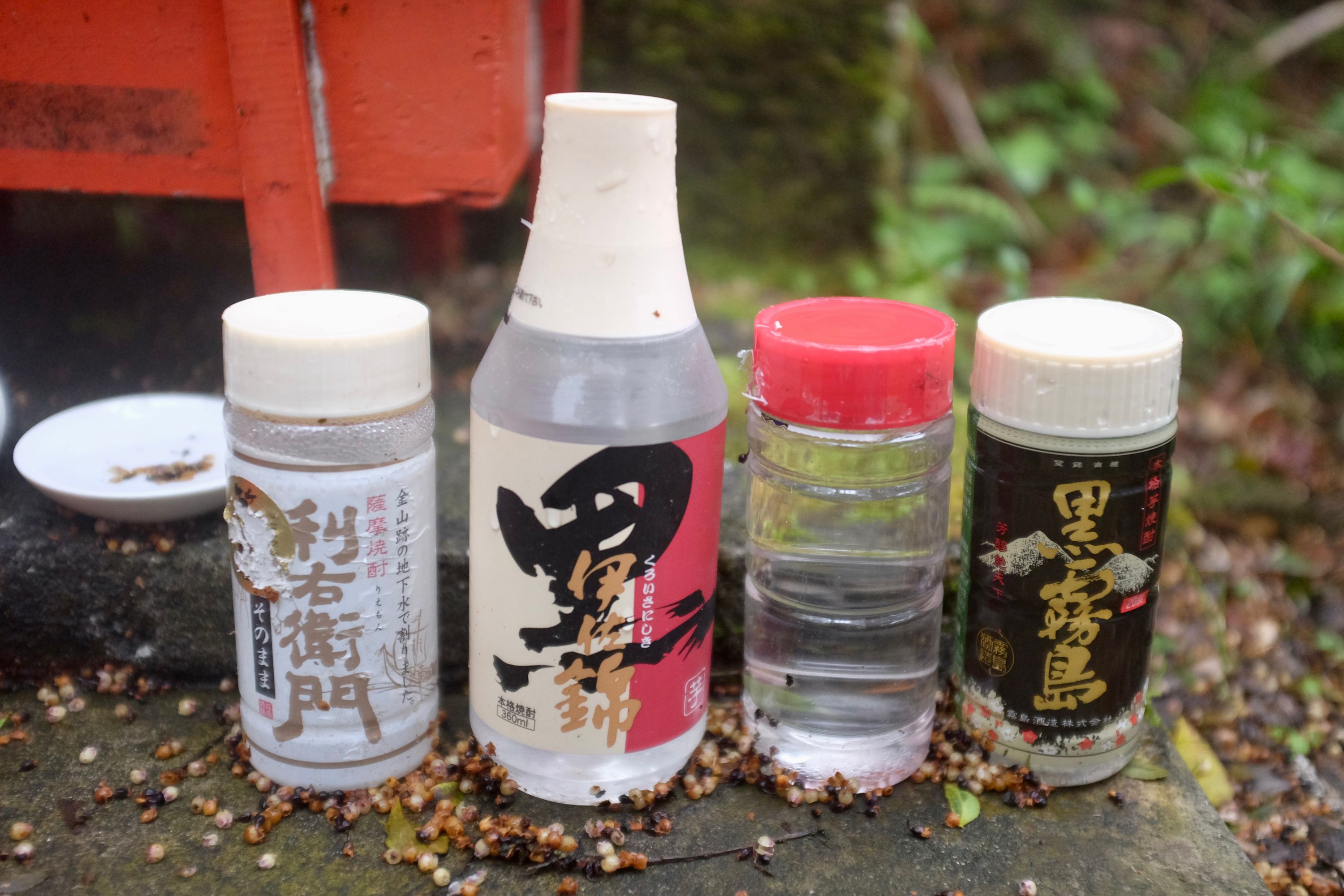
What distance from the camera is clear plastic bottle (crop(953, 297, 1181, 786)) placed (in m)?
1.36

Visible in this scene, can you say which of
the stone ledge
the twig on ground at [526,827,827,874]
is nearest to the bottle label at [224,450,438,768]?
the stone ledge

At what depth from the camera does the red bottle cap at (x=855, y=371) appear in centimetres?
133

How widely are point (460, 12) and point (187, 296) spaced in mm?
1008

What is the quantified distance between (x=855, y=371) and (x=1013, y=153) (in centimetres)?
264

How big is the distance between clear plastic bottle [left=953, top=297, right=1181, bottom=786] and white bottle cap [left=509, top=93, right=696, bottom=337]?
1.42 ft

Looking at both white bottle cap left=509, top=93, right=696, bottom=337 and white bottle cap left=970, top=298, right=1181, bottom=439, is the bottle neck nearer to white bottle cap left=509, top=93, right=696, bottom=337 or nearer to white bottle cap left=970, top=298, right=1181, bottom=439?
white bottle cap left=970, top=298, right=1181, bottom=439

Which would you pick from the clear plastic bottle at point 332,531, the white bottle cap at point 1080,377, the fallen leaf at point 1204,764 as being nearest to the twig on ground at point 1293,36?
the fallen leaf at point 1204,764

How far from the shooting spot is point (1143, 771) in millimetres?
1606

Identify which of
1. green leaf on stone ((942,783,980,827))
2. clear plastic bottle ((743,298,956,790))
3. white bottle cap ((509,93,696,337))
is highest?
white bottle cap ((509,93,696,337))

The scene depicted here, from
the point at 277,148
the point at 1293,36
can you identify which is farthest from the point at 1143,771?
the point at 1293,36

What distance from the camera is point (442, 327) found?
248 cm

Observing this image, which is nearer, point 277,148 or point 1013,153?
point 277,148

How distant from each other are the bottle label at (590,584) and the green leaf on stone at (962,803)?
0.39 meters

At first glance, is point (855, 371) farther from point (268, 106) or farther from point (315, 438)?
point (268, 106)
